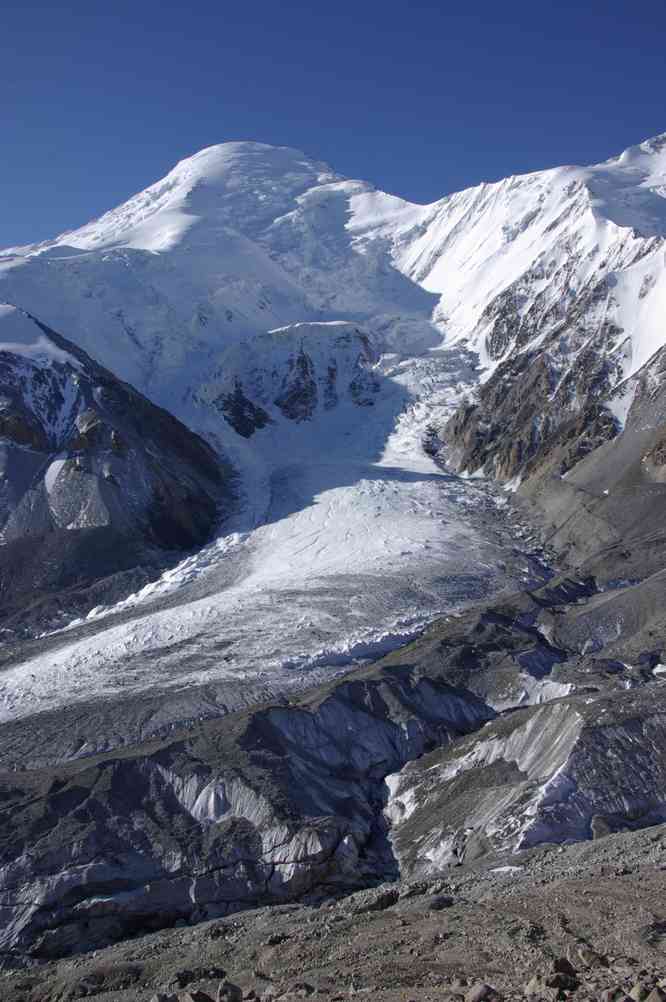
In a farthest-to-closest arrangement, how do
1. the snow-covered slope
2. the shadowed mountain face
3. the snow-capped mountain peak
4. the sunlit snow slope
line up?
the snow-capped mountain peak → the snow-covered slope → the shadowed mountain face → the sunlit snow slope

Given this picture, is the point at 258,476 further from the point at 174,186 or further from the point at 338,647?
the point at 174,186

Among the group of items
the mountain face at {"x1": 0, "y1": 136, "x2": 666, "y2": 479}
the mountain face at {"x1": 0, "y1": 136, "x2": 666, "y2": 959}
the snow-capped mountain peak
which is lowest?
the mountain face at {"x1": 0, "y1": 136, "x2": 666, "y2": 959}

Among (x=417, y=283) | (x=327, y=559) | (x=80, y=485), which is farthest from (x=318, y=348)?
(x=327, y=559)

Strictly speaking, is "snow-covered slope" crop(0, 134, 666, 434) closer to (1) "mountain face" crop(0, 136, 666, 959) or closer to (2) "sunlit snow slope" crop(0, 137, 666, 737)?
(2) "sunlit snow slope" crop(0, 137, 666, 737)

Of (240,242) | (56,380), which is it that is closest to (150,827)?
(56,380)

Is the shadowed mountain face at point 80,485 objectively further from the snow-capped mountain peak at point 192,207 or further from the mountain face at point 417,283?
the snow-capped mountain peak at point 192,207

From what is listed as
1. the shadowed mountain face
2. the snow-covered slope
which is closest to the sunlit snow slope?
the snow-covered slope
